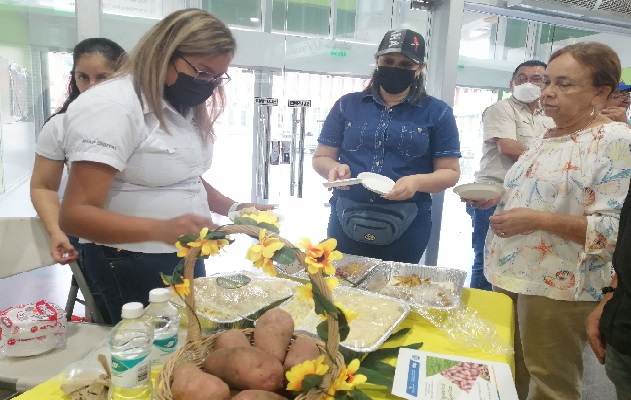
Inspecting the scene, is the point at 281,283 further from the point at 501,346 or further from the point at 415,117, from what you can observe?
the point at 415,117

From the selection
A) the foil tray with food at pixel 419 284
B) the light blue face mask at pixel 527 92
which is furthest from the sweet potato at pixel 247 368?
the light blue face mask at pixel 527 92

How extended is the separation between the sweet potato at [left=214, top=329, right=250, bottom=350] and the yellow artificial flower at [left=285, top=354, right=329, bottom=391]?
0.44 feet

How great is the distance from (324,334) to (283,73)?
2.60 metres

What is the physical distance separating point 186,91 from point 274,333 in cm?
78

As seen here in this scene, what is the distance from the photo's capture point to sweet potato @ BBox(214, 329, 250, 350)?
A: 810 mm

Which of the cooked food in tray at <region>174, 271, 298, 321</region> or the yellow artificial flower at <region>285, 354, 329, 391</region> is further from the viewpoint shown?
the cooked food in tray at <region>174, 271, 298, 321</region>

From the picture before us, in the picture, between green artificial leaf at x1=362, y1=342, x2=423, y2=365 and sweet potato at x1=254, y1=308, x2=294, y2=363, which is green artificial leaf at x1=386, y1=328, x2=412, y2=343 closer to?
green artificial leaf at x1=362, y1=342, x2=423, y2=365

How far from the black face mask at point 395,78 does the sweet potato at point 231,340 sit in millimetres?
1333

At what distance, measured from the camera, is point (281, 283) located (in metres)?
1.45

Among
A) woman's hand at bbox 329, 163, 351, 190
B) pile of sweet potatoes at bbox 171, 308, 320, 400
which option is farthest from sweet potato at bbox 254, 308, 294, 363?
woman's hand at bbox 329, 163, 351, 190

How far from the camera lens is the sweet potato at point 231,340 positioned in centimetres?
81

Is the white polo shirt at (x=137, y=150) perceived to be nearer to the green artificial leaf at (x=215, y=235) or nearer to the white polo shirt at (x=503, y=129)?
the green artificial leaf at (x=215, y=235)

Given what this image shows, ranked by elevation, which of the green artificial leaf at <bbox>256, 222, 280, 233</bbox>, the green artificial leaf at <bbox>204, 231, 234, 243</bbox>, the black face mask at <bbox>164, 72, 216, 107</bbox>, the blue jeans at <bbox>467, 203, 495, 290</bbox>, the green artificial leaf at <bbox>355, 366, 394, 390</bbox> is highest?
the black face mask at <bbox>164, 72, 216, 107</bbox>

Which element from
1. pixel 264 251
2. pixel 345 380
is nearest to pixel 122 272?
pixel 264 251
